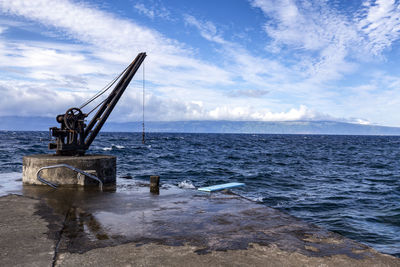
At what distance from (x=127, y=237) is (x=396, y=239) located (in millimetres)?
7689

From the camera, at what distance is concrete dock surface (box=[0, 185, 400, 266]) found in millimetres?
4422

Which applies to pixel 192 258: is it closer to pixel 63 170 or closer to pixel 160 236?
pixel 160 236

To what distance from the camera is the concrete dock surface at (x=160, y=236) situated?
442 cm

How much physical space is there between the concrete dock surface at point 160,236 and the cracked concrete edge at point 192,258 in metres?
0.01

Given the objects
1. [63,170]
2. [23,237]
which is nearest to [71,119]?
[63,170]

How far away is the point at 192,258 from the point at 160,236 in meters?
1.12

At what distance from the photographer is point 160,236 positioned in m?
5.40

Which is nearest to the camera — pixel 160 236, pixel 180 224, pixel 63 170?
pixel 160 236

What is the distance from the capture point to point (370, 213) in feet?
37.7

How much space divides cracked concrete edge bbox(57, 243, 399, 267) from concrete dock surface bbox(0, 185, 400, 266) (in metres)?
0.01

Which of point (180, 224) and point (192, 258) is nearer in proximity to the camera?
point (192, 258)

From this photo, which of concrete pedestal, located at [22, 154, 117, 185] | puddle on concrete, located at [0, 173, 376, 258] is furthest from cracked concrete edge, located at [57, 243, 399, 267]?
concrete pedestal, located at [22, 154, 117, 185]

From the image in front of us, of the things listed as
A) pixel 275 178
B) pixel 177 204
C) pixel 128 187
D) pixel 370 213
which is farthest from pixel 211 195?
pixel 275 178

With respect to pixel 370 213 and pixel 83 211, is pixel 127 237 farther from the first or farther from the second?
pixel 370 213
